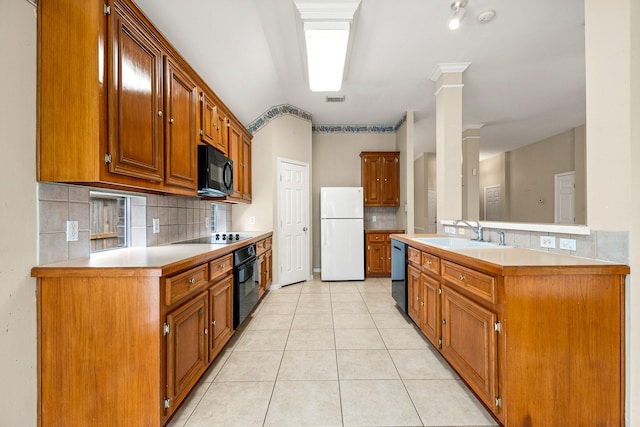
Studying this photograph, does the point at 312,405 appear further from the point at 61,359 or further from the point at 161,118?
the point at 161,118

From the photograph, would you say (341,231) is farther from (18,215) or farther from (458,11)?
(18,215)

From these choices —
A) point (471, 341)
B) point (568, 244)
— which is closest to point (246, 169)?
point (471, 341)

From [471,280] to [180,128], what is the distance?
7.52ft

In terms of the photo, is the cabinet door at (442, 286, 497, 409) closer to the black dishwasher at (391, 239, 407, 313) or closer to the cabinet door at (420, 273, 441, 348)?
the cabinet door at (420, 273, 441, 348)

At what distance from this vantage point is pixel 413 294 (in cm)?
265

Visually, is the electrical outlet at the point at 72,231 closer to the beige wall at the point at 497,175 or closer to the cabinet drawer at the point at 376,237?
the cabinet drawer at the point at 376,237

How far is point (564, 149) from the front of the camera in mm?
6219

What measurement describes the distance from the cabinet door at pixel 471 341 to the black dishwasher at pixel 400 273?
0.87 m

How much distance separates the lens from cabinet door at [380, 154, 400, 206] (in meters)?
5.00

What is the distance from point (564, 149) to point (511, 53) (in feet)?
15.5

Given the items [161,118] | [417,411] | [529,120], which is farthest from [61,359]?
[529,120]

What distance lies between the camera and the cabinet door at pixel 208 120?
99.1 inches

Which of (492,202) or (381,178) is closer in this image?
(381,178)

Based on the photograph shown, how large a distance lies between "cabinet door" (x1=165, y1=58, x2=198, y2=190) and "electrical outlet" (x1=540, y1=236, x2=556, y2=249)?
2568mm
